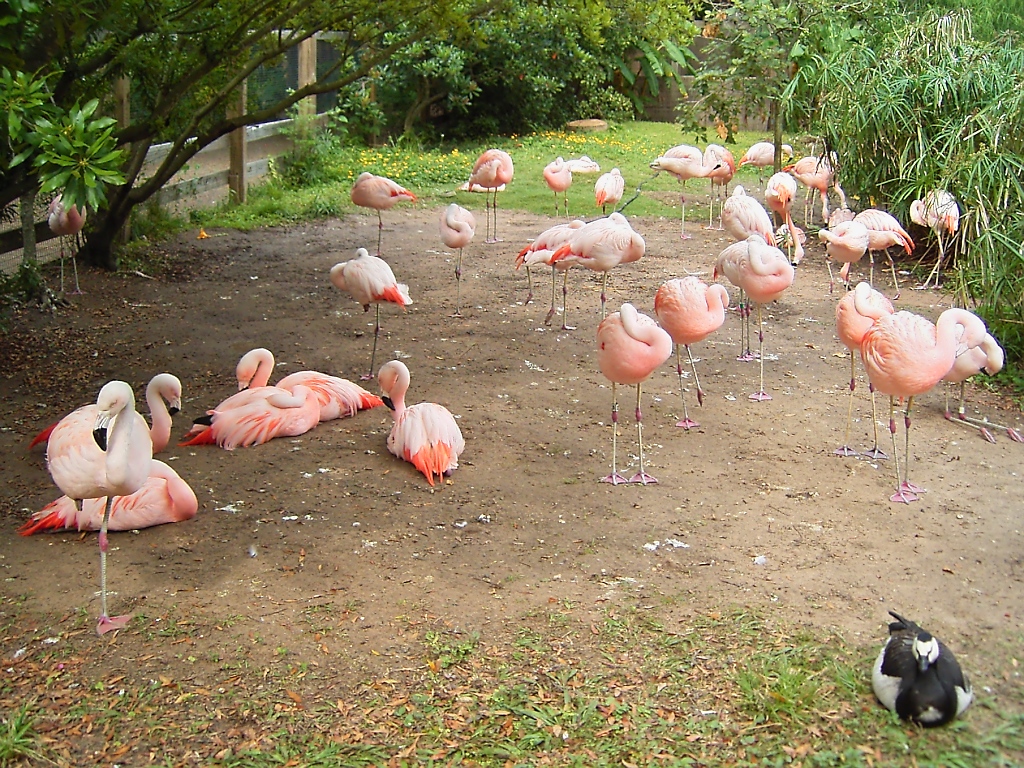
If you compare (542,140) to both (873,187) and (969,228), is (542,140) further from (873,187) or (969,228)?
(969,228)

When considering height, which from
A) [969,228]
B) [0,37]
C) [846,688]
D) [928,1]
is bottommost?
[846,688]

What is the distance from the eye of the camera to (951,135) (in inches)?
319

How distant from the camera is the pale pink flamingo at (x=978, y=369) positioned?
17.2 feet

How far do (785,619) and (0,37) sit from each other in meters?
3.42

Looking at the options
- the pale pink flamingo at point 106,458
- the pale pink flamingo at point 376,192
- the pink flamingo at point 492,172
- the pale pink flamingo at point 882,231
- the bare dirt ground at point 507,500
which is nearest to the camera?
the pale pink flamingo at point 106,458

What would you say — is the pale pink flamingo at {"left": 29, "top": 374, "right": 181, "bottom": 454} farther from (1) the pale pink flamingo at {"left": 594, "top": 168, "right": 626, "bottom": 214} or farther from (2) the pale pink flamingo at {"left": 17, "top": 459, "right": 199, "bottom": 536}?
(1) the pale pink flamingo at {"left": 594, "top": 168, "right": 626, "bottom": 214}

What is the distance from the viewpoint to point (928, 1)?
1252 cm

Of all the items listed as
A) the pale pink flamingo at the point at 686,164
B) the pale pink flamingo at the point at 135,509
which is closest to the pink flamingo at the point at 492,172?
the pale pink flamingo at the point at 686,164

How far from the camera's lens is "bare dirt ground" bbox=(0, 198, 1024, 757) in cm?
387

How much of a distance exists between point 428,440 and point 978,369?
286cm

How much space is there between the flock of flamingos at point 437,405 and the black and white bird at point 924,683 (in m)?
0.04

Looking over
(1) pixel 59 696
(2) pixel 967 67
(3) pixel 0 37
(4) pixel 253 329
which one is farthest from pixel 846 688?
(2) pixel 967 67

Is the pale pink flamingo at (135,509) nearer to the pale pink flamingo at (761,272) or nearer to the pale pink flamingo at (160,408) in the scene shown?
the pale pink flamingo at (160,408)

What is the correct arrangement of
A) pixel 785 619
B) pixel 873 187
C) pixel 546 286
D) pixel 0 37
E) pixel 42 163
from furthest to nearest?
pixel 873 187, pixel 546 286, pixel 785 619, pixel 0 37, pixel 42 163
